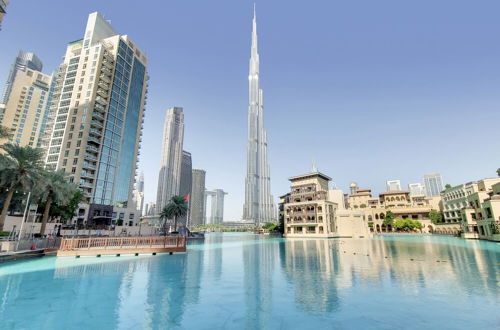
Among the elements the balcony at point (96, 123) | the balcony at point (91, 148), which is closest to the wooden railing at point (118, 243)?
the balcony at point (91, 148)

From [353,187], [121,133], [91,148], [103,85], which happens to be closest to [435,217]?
[353,187]

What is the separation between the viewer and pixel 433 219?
3425 inches

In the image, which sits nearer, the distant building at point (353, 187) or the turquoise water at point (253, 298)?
the turquoise water at point (253, 298)

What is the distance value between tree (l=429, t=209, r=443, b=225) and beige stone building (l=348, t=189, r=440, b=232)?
1.98 meters

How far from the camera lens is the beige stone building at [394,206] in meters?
92.2

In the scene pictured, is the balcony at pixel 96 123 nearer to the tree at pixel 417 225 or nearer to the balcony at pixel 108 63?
the balcony at pixel 108 63

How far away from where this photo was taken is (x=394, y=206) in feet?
326

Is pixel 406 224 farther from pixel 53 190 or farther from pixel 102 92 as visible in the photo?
pixel 102 92

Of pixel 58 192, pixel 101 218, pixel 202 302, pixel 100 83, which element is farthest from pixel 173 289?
pixel 100 83

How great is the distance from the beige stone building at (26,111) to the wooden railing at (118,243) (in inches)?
4415

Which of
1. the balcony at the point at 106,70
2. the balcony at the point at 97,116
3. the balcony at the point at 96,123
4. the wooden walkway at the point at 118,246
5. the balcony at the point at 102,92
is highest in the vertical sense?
the balcony at the point at 106,70

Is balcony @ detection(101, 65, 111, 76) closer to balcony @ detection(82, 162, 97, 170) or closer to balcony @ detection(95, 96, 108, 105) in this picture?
balcony @ detection(95, 96, 108, 105)

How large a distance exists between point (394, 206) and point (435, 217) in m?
14.3

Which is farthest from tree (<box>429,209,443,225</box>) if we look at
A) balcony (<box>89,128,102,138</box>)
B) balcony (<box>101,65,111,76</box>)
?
balcony (<box>101,65,111,76</box>)
